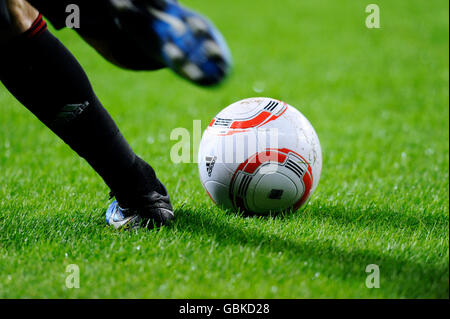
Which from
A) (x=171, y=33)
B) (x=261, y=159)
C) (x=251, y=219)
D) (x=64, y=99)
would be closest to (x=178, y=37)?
(x=171, y=33)

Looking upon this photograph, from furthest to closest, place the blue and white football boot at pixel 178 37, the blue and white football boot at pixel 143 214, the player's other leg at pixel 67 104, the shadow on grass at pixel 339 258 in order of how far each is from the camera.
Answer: the blue and white football boot at pixel 143 214
the player's other leg at pixel 67 104
the shadow on grass at pixel 339 258
the blue and white football boot at pixel 178 37

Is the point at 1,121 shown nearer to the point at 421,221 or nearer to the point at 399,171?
the point at 399,171

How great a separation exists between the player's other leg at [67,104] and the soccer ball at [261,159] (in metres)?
0.42

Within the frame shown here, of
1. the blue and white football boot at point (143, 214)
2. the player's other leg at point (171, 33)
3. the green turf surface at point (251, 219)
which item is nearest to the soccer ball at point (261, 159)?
the green turf surface at point (251, 219)

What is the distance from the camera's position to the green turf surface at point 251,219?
2168 millimetres

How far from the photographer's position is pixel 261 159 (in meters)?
2.82

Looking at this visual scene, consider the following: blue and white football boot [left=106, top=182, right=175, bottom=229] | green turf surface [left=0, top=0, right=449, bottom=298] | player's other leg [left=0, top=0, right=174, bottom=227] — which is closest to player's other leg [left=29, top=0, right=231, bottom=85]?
green turf surface [left=0, top=0, right=449, bottom=298]

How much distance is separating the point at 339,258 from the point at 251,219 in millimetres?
618

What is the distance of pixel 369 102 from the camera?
7133 mm

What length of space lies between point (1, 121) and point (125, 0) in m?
4.40

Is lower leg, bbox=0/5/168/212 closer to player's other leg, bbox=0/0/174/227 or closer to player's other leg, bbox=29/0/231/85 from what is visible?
player's other leg, bbox=0/0/174/227

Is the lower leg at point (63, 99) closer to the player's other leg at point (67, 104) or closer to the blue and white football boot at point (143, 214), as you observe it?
the player's other leg at point (67, 104)

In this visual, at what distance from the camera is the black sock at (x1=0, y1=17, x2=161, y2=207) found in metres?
2.34
